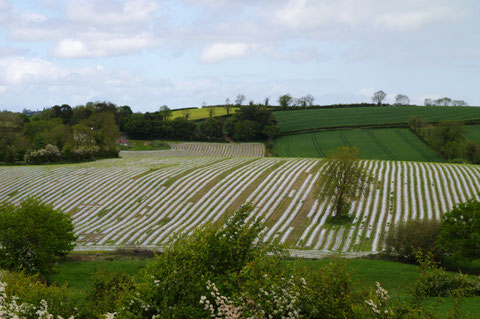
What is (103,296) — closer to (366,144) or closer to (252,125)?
(366,144)

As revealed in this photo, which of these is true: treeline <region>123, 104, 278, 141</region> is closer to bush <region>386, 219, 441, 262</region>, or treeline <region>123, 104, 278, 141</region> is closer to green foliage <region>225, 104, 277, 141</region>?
green foliage <region>225, 104, 277, 141</region>

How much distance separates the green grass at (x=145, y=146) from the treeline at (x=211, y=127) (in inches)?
332

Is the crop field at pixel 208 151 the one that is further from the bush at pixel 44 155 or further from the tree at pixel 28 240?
the tree at pixel 28 240

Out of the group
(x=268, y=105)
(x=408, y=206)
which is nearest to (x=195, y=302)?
(x=408, y=206)

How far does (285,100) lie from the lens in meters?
194

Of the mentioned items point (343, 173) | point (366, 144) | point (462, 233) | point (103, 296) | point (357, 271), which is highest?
point (366, 144)

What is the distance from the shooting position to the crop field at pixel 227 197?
1781 inches

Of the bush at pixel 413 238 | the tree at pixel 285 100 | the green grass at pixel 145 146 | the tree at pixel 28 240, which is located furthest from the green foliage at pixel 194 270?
the tree at pixel 285 100

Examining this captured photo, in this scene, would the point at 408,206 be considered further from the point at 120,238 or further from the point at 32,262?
the point at 32,262

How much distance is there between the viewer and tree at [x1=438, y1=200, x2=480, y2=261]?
95.8 ft

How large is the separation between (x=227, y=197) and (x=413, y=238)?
29079mm

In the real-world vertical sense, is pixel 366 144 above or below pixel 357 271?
above

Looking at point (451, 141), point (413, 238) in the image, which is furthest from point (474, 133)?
point (413, 238)

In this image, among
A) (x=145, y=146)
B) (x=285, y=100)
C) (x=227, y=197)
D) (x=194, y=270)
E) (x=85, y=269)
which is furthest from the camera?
(x=285, y=100)
